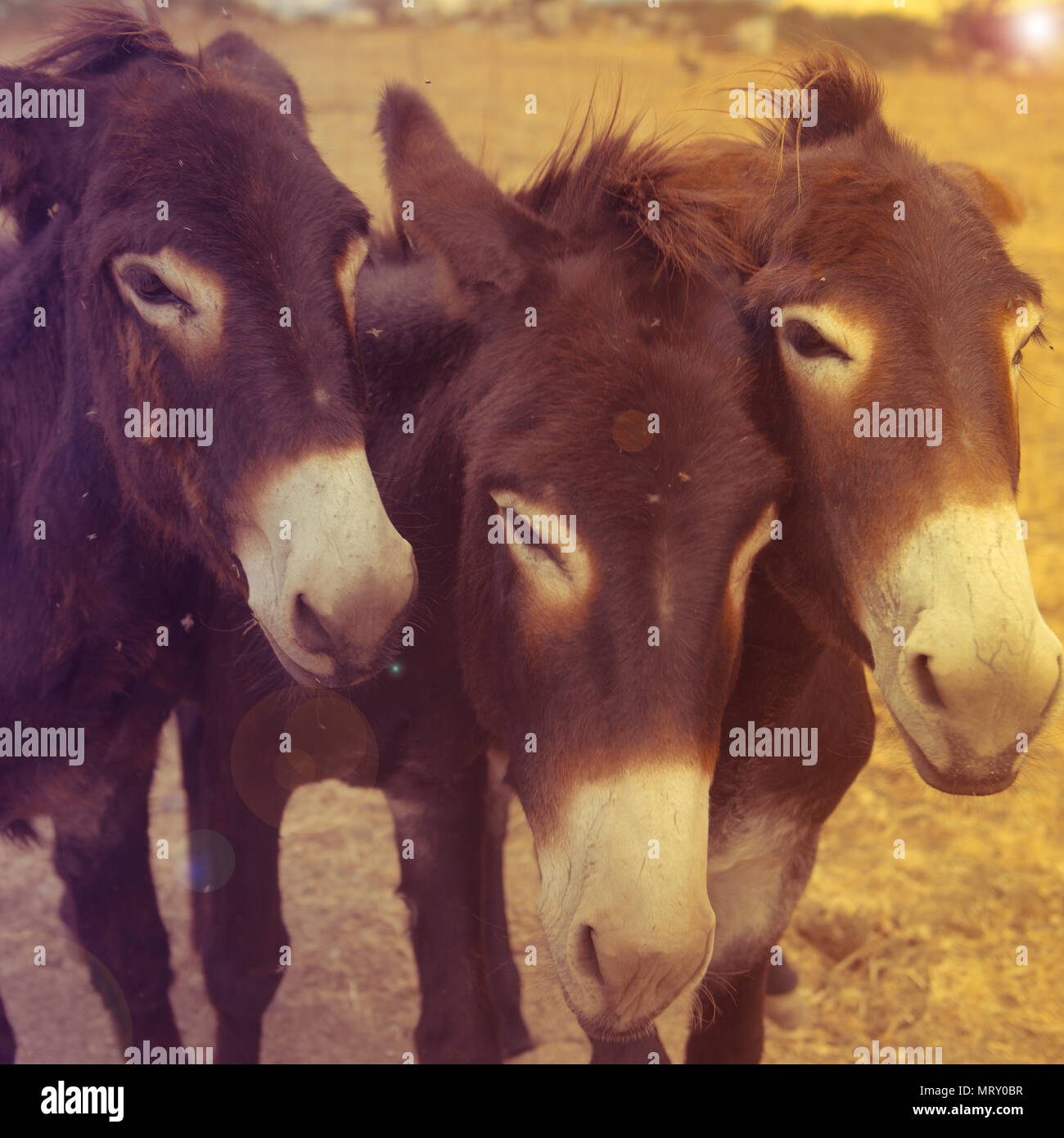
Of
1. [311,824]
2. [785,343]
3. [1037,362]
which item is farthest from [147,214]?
[1037,362]

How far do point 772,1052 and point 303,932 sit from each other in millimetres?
1911

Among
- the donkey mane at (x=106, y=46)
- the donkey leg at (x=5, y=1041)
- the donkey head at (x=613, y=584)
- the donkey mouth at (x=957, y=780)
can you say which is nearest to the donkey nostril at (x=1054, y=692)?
the donkey mouth at (x=957, y=780)

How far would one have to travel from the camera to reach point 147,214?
2109mm

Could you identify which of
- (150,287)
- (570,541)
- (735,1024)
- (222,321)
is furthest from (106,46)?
(735,1024)

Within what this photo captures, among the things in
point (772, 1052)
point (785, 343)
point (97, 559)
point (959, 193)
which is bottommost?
point (772, 1052)

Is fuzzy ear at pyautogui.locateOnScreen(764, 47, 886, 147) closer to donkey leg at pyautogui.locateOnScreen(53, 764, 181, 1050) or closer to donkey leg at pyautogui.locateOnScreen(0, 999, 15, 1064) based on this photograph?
donkey leg at pyautogui.locateOnScreen(53, 764, 181, 1050)

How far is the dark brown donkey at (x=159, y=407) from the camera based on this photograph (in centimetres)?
203

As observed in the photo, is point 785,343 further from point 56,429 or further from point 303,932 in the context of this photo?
point 303,932

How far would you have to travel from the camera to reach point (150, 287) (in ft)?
7.08

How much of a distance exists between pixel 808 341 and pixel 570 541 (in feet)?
2.00

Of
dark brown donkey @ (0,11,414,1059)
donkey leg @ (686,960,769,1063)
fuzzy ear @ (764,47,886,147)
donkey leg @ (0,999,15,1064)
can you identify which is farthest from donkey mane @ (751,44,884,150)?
donkey leg @ (0,999,15,1064)

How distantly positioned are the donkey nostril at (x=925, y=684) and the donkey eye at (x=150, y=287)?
5.21 ft

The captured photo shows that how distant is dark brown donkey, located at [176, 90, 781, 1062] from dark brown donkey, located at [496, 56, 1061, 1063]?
0.13 meters

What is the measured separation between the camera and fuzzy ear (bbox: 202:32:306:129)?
2.62 metres
